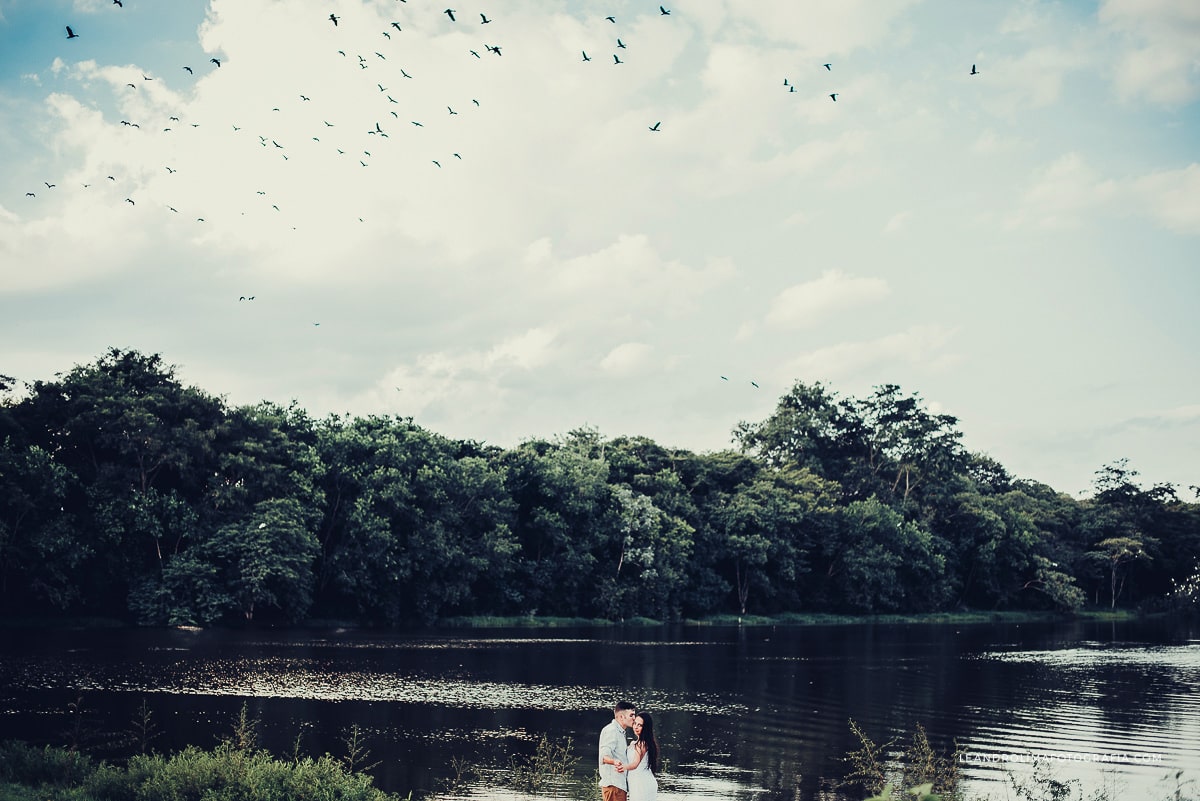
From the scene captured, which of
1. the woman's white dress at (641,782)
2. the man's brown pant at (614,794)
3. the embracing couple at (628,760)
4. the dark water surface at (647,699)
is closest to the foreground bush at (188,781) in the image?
the dark water surface at (647,699)

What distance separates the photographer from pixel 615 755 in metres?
11.8

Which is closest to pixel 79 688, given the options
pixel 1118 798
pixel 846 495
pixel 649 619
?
pixel 1118 798

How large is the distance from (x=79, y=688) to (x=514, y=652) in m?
23.2

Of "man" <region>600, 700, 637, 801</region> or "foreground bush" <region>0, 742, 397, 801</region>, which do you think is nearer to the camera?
"man" <region>600, 700, 637, 801</region>

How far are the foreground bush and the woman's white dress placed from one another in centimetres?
583

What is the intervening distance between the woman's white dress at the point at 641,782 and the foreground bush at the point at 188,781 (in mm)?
5825

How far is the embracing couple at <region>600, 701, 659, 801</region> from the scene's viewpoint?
1159cm

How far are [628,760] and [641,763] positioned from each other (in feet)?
0.76

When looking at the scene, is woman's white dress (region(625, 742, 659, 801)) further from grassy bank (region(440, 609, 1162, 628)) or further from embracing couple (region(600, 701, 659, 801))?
grassy bank (region(440, 609, 1162, 628))

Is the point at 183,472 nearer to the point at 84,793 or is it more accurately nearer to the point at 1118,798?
the point at 84,793

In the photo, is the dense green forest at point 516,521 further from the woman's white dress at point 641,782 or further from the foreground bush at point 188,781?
the woman's white dress at point 641,782

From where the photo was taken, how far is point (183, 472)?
197 feet

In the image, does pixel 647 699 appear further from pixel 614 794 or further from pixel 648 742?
pixel 648 742

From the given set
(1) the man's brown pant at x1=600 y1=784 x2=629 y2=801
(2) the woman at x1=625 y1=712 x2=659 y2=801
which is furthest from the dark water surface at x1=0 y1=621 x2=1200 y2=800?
(2) the woman at x1=625 y1=712 x2=659 y2=801
